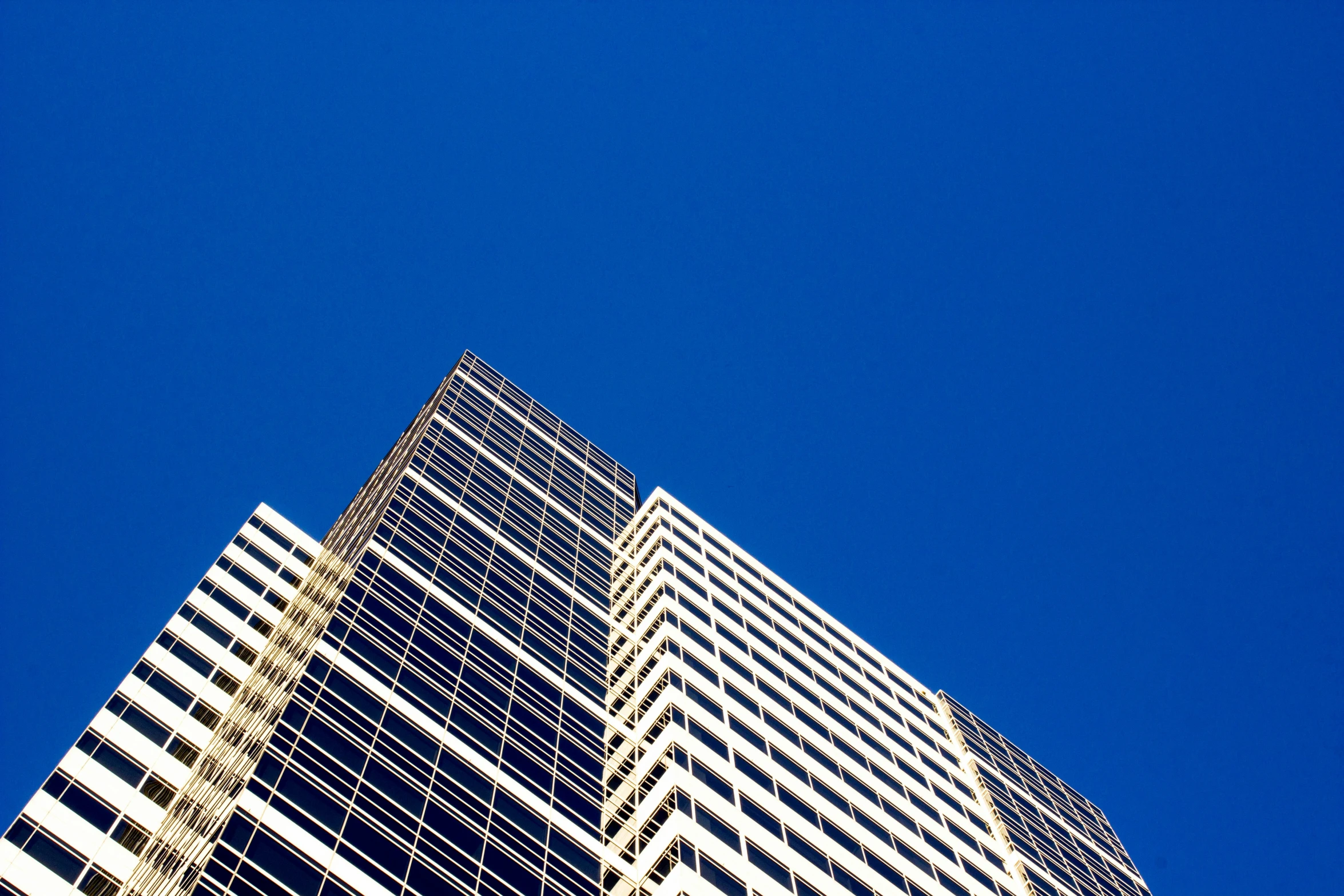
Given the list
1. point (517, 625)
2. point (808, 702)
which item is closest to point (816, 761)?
point (808, 702)

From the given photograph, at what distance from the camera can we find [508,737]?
43.0m

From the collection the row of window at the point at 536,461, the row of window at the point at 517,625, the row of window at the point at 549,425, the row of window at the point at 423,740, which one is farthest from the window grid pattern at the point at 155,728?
the row of window at the point at 549,425

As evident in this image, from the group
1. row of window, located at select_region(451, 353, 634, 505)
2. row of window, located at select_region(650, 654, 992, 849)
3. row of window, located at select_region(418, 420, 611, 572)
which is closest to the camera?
row of window, located at select_region(650, 654, 992, 849)

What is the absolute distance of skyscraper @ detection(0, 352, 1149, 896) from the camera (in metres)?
34.5

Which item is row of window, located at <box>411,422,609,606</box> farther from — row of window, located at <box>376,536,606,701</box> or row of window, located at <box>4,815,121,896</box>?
row of window, located at <box>4,815,121,896</box>

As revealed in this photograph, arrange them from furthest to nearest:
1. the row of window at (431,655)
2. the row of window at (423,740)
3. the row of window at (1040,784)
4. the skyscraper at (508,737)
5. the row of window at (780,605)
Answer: the row of window at (1040,784) < the row of window at (780,605) < the row of window at (431,655) < the row of window at (423,740) < the skyscraper at (508,737)

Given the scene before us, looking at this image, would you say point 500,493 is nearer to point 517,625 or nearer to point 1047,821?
point 517,625

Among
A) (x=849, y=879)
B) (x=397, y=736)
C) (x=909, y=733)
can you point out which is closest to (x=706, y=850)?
(x=849, y=879)

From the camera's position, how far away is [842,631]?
259 feet

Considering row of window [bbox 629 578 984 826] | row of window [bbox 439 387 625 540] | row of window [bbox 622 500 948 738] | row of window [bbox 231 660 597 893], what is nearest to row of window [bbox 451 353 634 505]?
row of window [bbox 439 387 625 540]

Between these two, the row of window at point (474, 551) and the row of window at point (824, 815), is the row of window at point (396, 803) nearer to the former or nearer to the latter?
the row of window at point (824, 815)

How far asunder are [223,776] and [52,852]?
15.5 feet

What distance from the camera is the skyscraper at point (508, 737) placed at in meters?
34.5

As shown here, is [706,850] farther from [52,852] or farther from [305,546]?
[305,546]
